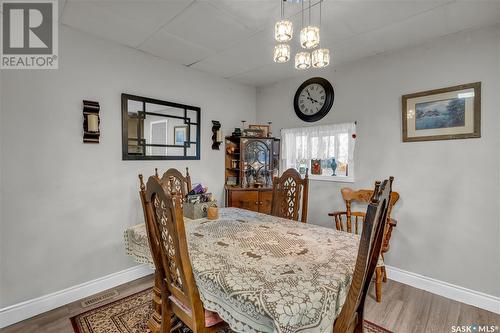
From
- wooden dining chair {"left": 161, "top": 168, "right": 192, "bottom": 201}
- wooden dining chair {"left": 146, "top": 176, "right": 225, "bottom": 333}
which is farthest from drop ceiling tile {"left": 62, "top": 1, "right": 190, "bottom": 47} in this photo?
wooden dining chair {"left": 146, "top": 176, "right": 225, "bottom": 333}

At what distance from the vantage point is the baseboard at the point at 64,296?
2.04 m

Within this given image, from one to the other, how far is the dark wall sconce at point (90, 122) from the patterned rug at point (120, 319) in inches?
61.5

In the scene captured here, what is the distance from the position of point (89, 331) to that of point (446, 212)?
3337 millimetres

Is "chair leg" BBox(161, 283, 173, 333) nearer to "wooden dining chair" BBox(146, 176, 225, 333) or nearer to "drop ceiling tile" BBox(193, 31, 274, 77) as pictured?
"wooden dining chair" BBox(146, 176, 225, 333)

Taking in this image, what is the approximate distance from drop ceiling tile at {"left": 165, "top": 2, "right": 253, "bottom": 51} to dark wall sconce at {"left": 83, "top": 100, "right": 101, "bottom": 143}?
3.43ft

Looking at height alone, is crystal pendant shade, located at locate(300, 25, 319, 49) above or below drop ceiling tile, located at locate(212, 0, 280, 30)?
below

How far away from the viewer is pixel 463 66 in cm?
238

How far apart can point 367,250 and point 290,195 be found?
1.60 meters

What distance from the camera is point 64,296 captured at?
2.30 m

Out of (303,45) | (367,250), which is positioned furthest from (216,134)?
(367,250)

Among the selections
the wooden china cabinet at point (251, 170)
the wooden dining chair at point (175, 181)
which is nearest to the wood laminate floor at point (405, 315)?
the wooden dining chair at point (175, 181)

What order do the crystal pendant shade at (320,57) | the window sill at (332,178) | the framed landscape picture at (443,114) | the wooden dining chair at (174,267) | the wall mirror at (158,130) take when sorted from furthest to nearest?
the window sill at (332,178) → the wall mirror at (158,130) → the framed landscape picture at (443,114) → the crystal pendant shade at (320,57) → the wooden dining chair at (174,267)

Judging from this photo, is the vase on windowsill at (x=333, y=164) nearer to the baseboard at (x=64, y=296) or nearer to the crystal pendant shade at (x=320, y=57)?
the crystal pendant shade at (x=320, y=57)

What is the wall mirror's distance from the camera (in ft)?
9.01
